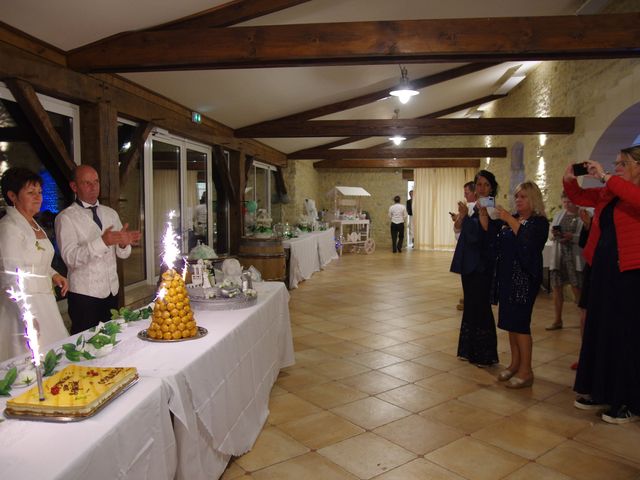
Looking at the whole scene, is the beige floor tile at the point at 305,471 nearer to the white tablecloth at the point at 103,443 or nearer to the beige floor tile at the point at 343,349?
the white tablecloth at the point at 103,443

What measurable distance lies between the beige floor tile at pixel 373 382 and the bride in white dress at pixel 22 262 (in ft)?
6.37

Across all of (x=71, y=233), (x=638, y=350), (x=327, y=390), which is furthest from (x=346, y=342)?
(x=71, y=233)

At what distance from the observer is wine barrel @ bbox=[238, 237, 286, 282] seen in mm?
5891

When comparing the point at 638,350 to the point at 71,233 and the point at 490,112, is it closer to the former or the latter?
the point at 71,233

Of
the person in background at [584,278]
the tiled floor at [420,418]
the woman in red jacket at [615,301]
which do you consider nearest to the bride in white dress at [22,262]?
the tiled floor at [420,418]

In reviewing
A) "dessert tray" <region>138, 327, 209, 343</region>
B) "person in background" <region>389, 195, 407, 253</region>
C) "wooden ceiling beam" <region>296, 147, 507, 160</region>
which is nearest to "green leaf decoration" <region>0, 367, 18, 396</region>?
"dessert tray" <region>138, 327, 209, 343</region>

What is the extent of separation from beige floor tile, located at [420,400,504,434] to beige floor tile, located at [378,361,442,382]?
0.50 meters

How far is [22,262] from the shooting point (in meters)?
2.22

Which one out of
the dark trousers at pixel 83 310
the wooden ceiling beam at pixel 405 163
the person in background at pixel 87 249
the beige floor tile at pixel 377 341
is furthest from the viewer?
the wooden ceiling beam at pixel 405 163

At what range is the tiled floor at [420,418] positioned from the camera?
232 centimetres

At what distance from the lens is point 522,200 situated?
124 inches

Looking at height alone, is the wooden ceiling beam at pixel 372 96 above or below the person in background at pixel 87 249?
above

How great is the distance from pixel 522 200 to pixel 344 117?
256 inches

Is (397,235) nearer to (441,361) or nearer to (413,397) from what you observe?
(441,361)
